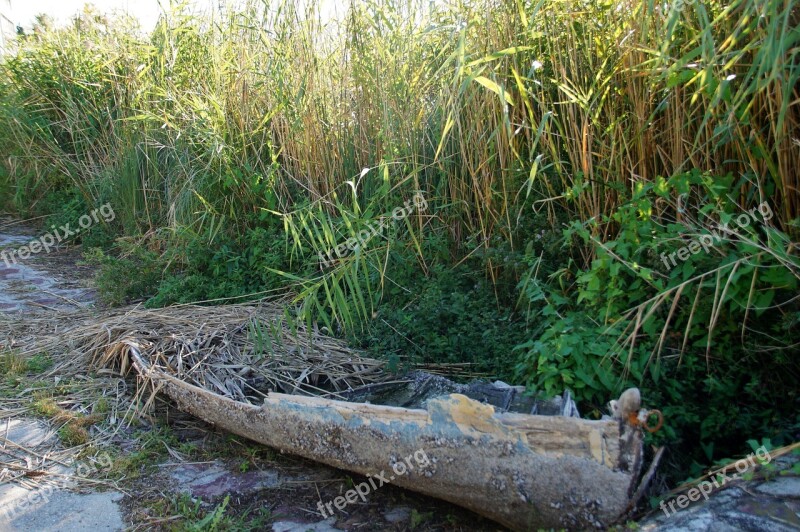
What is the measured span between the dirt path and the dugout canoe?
174 mm

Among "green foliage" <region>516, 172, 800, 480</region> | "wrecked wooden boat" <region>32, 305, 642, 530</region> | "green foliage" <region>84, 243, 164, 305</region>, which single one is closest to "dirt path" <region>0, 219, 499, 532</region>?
"wrecked wooden boat" <region>32, 305, 642, 530</region>

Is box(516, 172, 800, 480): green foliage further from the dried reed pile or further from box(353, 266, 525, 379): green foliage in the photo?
the dried reed pile

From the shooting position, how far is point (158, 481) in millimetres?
3205

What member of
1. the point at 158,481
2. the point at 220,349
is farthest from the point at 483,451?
the point at 220,349

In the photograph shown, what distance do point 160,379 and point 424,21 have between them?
2.53m

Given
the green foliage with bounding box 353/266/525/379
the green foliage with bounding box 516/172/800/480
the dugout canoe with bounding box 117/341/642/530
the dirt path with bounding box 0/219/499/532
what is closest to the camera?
the dugout canoe with bounding box 117/341/642/530

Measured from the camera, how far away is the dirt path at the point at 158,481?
9.46ft

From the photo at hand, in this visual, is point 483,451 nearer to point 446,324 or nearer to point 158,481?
point 446,324

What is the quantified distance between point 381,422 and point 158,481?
1.14 metres

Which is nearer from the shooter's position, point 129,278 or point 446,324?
point 446,324

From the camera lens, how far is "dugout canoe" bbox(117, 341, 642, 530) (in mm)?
2328

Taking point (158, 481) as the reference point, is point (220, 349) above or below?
above

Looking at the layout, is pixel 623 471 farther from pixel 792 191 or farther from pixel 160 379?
pixel 160 379

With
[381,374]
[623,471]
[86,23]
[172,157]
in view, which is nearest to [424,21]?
[381,374]
